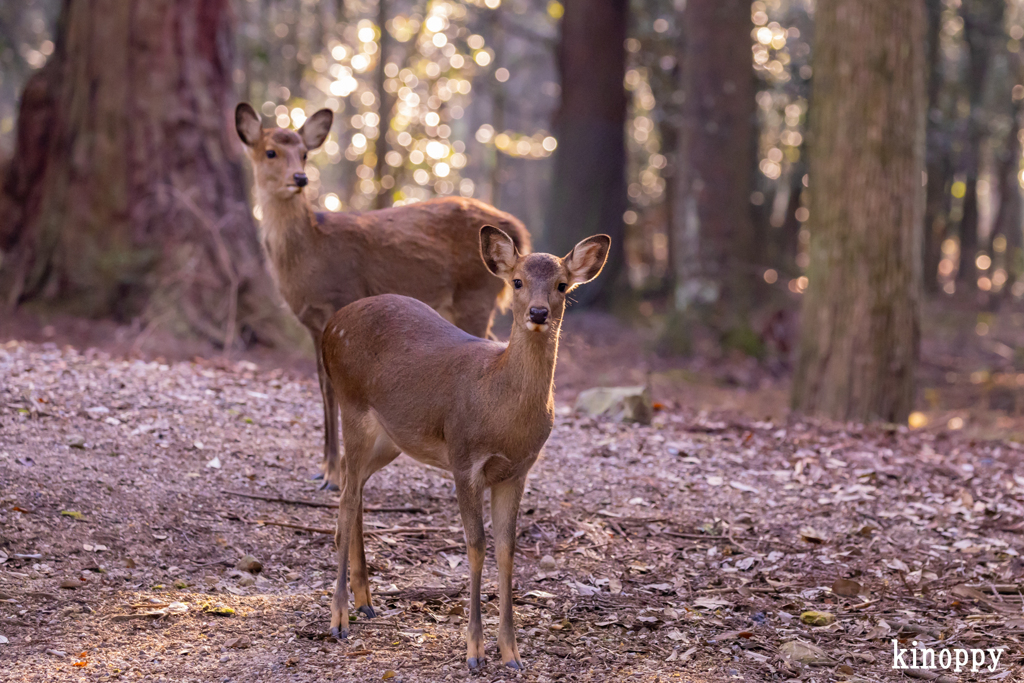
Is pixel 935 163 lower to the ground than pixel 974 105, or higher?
lower

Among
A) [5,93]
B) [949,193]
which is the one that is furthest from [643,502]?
[5,93]

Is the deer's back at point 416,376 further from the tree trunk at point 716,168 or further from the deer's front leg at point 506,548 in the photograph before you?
the tree trunk at point 716,168

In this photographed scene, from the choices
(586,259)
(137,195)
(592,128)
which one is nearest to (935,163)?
(592,128)

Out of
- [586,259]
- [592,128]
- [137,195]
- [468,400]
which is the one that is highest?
[592,128]

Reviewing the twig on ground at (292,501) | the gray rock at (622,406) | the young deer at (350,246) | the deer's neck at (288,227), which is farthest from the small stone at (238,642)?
the gray rock at (622,406)

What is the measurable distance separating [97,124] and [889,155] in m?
8.39

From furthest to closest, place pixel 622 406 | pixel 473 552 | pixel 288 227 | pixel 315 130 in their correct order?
pixel 622 406
pixel 315 130
pixel 288 227
pixel 473 552

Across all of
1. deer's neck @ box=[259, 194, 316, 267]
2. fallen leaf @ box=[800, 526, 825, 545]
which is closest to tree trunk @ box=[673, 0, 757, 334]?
fallen leaf @ box=[800, 526, 825, 545]

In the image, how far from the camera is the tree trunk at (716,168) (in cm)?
1478

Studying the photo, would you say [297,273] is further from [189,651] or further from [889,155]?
[889,155]

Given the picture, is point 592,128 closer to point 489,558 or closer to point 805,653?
point 489,558

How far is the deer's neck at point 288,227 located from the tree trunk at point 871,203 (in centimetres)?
528

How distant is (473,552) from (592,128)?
13887 millimetres

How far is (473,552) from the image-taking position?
15.8 feet
